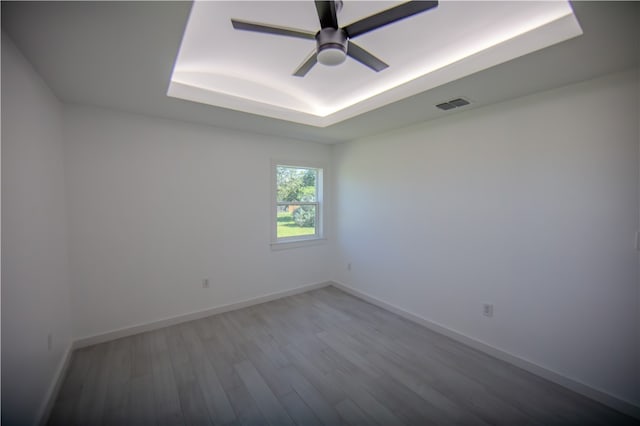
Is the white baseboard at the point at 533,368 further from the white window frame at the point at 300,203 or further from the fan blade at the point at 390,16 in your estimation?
the fan blade at the point at 390,16

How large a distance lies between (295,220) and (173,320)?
2.14 metres

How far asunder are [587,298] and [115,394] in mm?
3746

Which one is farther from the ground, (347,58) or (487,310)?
(347,58)

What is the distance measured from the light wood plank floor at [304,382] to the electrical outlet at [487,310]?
1.29ft

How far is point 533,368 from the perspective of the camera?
2.36m

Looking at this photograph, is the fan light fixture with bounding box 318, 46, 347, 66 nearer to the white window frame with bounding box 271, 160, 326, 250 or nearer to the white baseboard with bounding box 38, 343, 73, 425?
the white window frame with bounding box 271, 160, 326, 250

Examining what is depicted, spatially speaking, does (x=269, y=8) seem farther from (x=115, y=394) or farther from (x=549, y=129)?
(x=115, y=394)

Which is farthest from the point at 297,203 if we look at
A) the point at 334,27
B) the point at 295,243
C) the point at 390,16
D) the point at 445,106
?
the point at 390,16

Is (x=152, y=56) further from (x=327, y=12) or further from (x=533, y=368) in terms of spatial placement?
(x=533, y=368)

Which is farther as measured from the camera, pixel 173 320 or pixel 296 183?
pixel 296 183

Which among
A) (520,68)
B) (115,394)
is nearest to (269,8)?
(520,68)

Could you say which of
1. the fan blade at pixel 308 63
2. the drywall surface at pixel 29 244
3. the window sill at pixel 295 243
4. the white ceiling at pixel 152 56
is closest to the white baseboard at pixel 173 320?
the drywall surface at pixel 29 244

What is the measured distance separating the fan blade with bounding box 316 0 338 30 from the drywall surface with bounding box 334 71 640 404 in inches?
76.1

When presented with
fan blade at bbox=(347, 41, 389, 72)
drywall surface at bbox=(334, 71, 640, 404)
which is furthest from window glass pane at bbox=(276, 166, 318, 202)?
fan blade at bbox=(347, 41, 389, 72)
